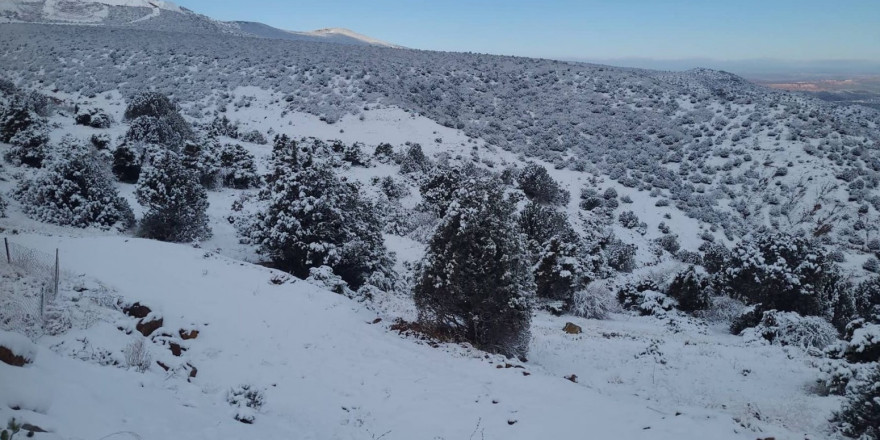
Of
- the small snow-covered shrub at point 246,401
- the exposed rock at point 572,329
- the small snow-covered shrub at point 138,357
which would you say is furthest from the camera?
the exposed rock at point 572,329

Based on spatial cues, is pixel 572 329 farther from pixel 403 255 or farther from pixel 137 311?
pixel 137 311

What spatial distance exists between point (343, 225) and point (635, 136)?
37.6 meters

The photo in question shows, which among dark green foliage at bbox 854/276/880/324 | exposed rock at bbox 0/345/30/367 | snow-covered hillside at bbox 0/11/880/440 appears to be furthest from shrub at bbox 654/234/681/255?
exposed rock at bbox 0/345/30/367

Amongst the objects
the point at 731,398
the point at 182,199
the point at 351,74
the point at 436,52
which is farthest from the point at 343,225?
the point at 436,52

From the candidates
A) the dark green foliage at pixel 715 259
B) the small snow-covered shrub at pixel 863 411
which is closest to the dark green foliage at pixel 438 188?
the dark green foliage at pixel 715 259

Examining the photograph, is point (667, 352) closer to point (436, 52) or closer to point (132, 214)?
point (132, 214)

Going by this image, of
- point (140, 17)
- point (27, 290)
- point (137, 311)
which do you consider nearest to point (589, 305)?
point (137, 311)

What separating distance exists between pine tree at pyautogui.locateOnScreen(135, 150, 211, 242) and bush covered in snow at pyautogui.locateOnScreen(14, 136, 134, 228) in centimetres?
137

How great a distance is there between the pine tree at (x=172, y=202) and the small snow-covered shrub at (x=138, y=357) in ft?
40.8

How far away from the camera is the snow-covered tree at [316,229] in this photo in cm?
1852

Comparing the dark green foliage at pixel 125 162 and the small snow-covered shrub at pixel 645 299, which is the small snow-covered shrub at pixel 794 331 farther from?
the dark green foliage at pixel 125 162

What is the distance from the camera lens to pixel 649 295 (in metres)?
22.3

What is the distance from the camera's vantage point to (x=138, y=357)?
771cm

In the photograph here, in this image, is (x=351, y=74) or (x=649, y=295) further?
(x=351, y=74)
